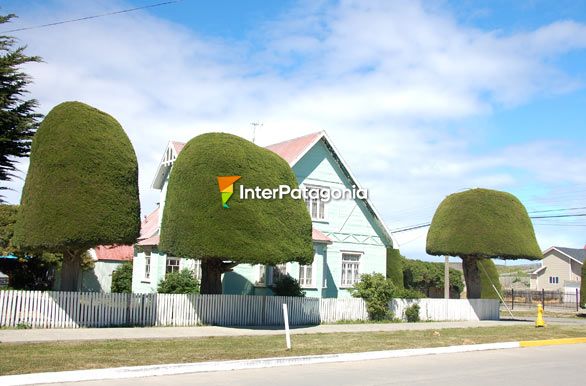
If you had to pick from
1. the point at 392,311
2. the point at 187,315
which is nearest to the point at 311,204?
the point at 392,311

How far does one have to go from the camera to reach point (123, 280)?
30.9 meters

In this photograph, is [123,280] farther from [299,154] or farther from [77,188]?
[77,188]

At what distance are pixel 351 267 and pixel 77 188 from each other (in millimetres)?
16090

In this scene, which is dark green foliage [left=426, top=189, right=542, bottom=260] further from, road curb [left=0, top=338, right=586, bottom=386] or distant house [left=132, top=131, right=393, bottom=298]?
road curb [left=0, top=338, right=586, bottom=386]

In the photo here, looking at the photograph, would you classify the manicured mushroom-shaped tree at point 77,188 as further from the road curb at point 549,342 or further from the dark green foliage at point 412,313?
the dark green foliage at point 412,313

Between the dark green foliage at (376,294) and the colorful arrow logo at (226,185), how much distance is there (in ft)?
26.8

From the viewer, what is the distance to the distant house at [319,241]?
86.6 ft

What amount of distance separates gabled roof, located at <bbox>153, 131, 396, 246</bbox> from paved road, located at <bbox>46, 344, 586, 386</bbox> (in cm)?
1511

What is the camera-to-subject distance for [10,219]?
78.1 feet

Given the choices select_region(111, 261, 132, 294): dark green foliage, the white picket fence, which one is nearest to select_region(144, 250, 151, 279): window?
select_region(111, 261, 132, 294): dark green foliage

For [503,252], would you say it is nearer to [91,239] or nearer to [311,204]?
[311,204]

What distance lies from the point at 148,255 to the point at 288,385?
19215 mm

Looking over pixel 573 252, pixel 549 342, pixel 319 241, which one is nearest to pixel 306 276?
pixel 319 241

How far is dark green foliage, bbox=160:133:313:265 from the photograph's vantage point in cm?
1841
